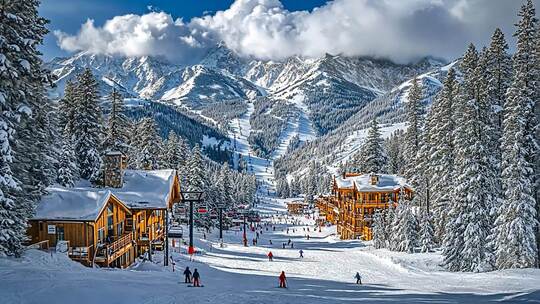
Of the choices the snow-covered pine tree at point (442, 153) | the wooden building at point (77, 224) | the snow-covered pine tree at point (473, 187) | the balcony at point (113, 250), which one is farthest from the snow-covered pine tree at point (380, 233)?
the wooden building at point (77, 224)

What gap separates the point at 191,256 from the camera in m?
43.5

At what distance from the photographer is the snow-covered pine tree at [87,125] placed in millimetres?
47062

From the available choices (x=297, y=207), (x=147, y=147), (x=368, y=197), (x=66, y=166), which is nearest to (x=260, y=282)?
(x=66, y=166)

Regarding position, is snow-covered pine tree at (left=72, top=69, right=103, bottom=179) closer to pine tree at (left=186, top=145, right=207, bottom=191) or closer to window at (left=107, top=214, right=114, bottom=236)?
window at (left=107, top=214, right=114, bottom=236)

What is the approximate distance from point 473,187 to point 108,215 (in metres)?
28.0

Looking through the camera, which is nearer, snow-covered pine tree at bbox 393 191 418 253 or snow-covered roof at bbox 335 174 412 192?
snow-covered pine tree at bbox 393 191 418 253

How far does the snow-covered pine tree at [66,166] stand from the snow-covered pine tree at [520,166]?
120ft

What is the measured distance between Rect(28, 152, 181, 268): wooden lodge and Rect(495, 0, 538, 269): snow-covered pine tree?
996 inches

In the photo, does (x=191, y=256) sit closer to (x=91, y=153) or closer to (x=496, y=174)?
(x=91, y=153)

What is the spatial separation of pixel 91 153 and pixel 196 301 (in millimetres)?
30364

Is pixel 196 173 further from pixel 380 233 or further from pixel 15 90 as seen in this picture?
pixel 15 90

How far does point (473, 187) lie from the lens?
38.8 metres

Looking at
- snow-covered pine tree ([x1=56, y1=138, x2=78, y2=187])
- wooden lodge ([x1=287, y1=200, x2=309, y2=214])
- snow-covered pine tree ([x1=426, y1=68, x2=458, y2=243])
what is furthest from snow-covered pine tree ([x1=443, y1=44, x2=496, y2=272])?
wooden lodge ([x1=287, y1=200, x2=309, y2=214])

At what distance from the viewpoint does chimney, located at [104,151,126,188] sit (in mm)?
39438
